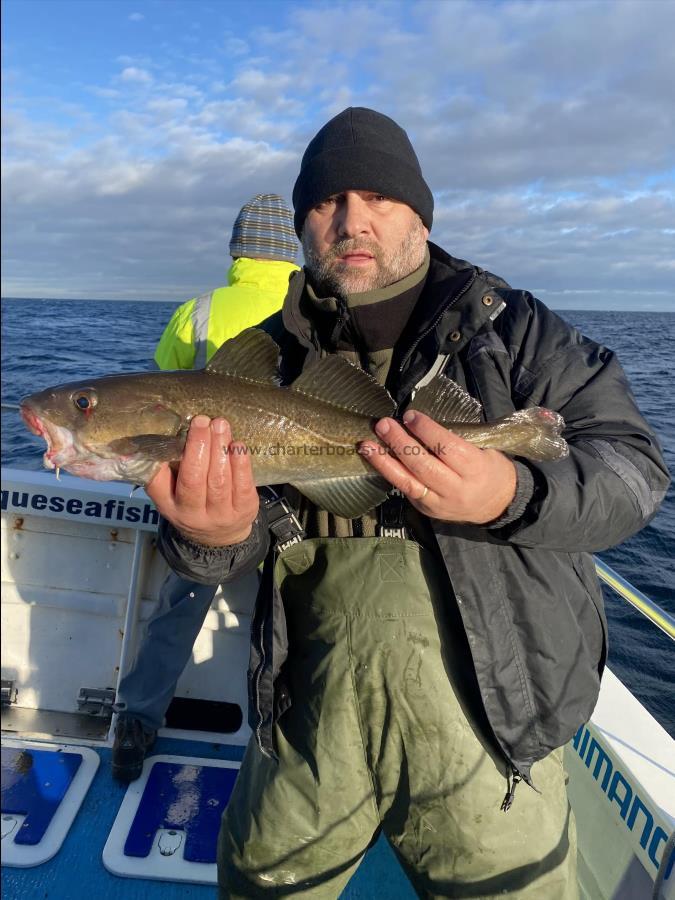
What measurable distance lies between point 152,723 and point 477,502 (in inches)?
135

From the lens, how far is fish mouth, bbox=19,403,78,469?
276 centimetres

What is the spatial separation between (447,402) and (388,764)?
4.85 ft

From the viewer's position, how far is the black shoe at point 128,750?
13.9 ft

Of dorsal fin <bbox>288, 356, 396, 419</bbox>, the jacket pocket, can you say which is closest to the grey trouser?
dorsal fin <bbox>288, 356, 396, 419</bbox>

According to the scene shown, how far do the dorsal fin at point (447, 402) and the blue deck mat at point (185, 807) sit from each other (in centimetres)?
317

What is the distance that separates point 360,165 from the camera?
9.72ft

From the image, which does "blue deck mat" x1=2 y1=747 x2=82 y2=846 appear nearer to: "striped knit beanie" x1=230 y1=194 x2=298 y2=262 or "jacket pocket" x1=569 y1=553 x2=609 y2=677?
"jacket pocket" x1=569 y1=553 x2=609 y2=677

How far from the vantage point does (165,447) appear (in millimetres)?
2602

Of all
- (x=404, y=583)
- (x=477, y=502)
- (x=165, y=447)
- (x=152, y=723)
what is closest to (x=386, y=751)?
(x=404, y=583)

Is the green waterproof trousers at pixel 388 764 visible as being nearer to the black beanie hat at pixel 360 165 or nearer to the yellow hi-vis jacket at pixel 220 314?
the black beanie hat at pixel 360 165

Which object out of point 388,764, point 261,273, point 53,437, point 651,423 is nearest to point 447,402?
point 388,764

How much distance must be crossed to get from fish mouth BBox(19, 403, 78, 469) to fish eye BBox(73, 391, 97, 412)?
13cm

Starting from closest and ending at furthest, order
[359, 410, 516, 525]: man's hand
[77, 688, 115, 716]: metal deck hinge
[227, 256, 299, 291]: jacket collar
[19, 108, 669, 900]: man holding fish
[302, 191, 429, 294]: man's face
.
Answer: [359, 410, 516, 525]: man's hand, [19, 108, 669, 900]: man holding fish, [302, 191, 429, 294]: man's face, [77, 688, 115, 716]: metal deck hinge, [227, 256, 299, 291]: jacket collar

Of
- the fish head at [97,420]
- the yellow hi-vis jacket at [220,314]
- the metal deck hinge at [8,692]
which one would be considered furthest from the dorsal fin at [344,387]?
the metal deck hinge at [8,692]
